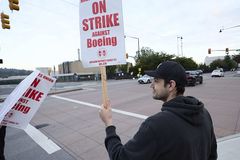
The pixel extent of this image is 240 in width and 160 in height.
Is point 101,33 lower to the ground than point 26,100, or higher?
higher

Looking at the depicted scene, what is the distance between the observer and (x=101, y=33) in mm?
2564

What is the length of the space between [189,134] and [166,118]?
0.21 meters

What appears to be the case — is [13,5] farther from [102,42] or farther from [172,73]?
[172,73]

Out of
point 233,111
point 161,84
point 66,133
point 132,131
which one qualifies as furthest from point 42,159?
point 233,111

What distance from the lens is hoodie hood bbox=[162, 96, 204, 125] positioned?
167 centimetres

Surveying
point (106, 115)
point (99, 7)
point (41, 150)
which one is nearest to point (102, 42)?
point (99, 7)

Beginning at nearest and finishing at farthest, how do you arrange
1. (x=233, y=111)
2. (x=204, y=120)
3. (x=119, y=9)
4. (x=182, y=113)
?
1. (x=182, y=113)
2. (x=204, y=120)
3. (x=119, y=9)
4. (x=233, y=111)

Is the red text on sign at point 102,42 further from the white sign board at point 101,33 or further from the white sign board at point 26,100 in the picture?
the white sign board at point 26,100

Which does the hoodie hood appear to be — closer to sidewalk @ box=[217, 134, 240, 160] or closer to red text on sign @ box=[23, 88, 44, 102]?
red text on sign @ box=[23, 88, 44, 102]

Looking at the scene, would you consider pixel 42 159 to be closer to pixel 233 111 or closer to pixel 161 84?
pixel 161 84

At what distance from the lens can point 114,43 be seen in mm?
2535

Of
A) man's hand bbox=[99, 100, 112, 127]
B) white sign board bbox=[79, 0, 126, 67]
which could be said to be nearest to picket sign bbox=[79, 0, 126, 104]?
white sign board bbox=[79, 0, 126, 67]

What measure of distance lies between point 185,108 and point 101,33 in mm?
1318

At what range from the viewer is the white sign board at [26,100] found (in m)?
2.81
